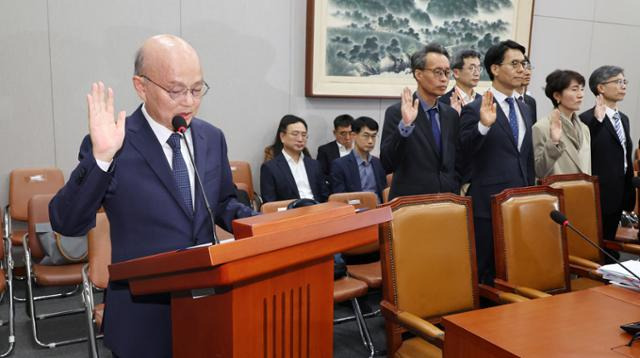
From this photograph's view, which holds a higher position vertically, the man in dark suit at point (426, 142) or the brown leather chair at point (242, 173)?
the man in dark suit at point (426, 142)

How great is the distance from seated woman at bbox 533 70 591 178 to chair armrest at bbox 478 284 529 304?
1.48 m

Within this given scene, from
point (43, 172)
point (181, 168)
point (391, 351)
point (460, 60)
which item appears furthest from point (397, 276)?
point (43, 172)

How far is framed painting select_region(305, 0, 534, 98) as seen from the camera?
5305 millimetres

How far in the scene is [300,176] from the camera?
4.51 meters

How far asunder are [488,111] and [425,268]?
1180 mm

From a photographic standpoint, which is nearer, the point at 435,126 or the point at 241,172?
the point at 435,126

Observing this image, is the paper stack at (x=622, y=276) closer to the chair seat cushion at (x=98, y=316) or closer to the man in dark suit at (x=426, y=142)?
the man in dark suit at (x=426, y=142)

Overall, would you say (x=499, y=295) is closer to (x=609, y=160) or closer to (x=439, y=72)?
(x=439, y=72)

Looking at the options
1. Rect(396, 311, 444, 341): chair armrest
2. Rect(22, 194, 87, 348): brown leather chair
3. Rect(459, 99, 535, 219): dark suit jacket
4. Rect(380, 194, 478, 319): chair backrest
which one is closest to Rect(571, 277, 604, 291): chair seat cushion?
Rect(459, 99, 535, 219): dark suit jacket

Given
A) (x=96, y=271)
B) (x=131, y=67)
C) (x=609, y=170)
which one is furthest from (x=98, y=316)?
(x=609, y=170)

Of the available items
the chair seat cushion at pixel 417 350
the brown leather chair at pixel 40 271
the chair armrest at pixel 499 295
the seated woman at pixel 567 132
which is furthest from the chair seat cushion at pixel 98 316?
the seated woman at pixel 567 132

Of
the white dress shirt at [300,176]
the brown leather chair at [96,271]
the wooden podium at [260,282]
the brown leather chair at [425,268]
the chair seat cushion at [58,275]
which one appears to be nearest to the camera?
the wooden podium at [260,282]

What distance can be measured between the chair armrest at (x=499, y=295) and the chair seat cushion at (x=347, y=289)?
77 cm

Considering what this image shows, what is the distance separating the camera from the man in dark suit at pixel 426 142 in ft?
9.71
